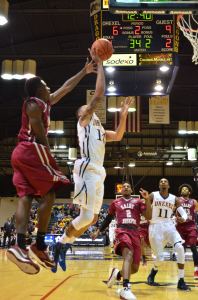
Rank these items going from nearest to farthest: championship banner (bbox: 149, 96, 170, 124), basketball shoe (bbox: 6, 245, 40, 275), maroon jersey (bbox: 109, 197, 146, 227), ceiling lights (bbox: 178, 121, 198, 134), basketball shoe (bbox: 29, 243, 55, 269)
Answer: basketball shoe (bbox: 6, 245, 40, 275)
basketball shoe (bbox: 29, 243, 55, 269)
maroon jersey (bbox: 109, 197, 146, 227)
championship banner (bbox: 149, 96, 170, 124)
ceiling lights (bbox: 178, 121, 198, 134)

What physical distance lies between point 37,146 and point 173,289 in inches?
212

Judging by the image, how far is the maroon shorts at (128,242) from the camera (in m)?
8.45

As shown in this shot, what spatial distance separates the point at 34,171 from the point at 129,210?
4612mm

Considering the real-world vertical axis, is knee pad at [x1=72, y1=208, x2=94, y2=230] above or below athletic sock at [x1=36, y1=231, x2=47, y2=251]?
above

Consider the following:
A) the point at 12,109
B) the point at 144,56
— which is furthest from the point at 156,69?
the point at 12,109

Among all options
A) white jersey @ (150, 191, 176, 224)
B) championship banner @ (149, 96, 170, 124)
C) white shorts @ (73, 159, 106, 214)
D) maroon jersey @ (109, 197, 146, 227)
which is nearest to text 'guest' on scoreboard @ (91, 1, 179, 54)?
white jersey @ (150, 191, 176, 224)

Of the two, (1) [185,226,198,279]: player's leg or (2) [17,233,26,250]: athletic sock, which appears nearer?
(2) [17,233,26,250]: athletic sock

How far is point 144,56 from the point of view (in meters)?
12.0

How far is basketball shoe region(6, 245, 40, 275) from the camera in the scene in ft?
14.0

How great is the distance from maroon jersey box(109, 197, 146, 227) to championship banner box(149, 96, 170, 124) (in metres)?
9.37

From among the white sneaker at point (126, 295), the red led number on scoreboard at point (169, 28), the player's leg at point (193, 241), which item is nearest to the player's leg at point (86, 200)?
the white sneaker at point (126, 295)

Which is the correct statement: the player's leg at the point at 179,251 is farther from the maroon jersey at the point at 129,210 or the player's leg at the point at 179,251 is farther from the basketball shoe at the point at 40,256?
the basketball shoe at the point at 40,256

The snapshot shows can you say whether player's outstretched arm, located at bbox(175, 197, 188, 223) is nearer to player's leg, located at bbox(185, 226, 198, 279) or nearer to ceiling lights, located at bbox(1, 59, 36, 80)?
player's leg, located at bbox(185, 226, 198, 279)

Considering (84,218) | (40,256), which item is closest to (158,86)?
(84,218)
